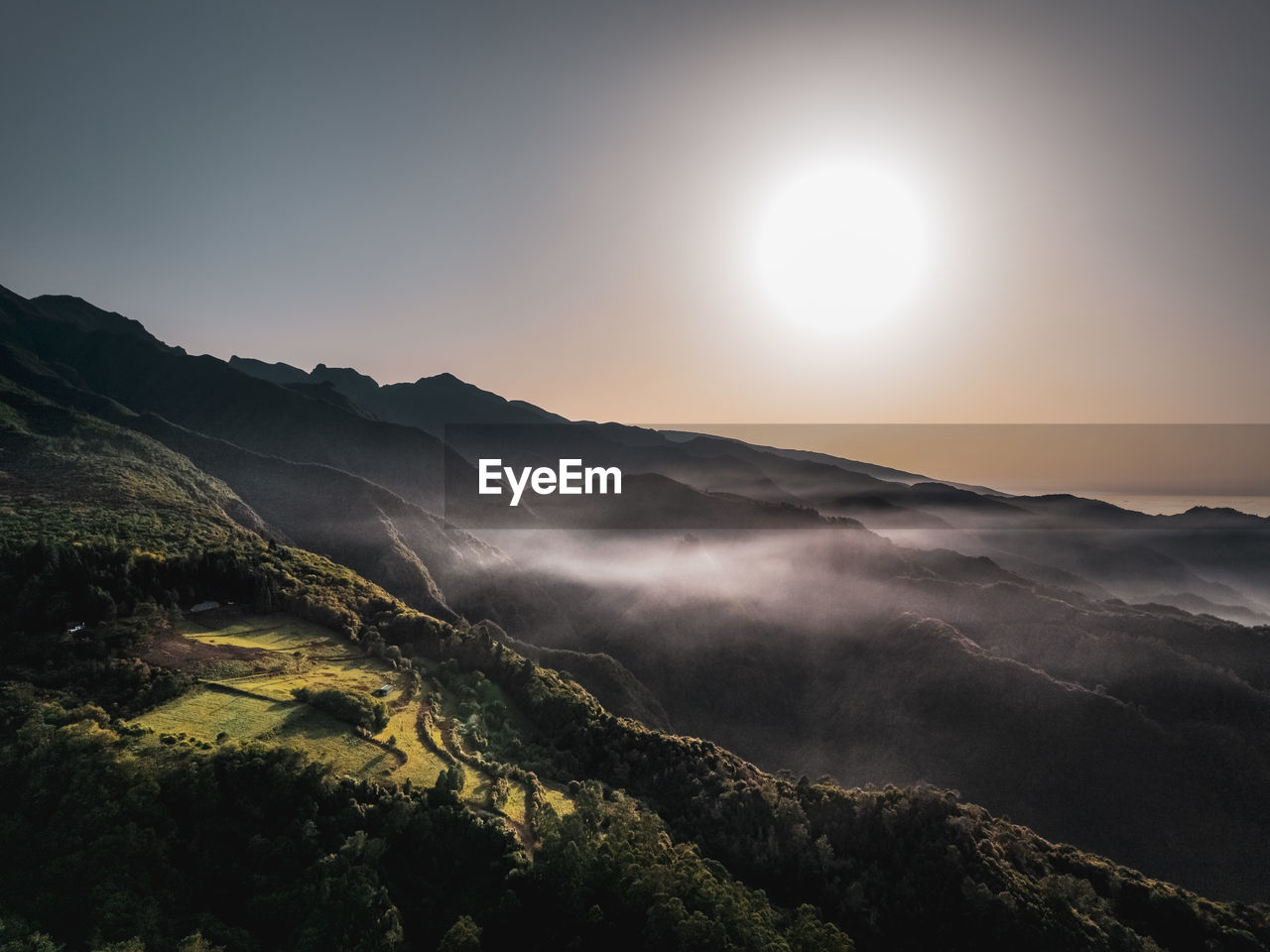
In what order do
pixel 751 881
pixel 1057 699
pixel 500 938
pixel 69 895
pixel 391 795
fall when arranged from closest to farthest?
pixel 69 895 → pixel 500 938 → pixel 391 795 → pixel 751 881 → pixel 1057 699

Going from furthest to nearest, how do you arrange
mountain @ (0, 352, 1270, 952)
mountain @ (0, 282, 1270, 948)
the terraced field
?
the terraced field, mountain @ (0, 282, 1270, 948), mountain @ (0, 352, 1270, 952)

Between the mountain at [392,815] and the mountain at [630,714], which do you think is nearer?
the mountain at [392,815]

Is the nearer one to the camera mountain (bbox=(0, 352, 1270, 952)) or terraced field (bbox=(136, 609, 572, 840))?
mountain (bbox=(0, 352, 1270, 952))

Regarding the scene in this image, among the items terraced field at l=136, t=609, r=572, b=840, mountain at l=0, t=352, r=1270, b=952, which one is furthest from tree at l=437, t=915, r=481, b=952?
terraced field at l=136, t=609, r=572, b=840

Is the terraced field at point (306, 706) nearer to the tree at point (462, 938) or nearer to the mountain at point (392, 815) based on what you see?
the mountain at point (392, 815)

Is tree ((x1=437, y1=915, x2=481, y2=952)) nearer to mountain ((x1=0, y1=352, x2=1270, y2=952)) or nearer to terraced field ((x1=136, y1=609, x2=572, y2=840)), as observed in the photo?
mountain ((x1=0, y1=352, x2=1270, y2=952))

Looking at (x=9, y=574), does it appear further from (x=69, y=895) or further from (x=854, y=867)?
(x=854, y=867)

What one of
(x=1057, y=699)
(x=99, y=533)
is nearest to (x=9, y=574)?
(x=99, y=533)

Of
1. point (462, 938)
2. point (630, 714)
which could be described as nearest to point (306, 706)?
point (462, 938)

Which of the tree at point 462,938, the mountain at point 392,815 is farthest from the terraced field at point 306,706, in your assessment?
the tree at point 462,938
